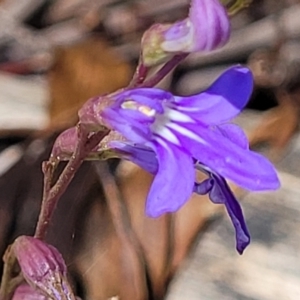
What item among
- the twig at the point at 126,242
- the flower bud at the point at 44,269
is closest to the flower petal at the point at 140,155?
the flower bud at the point at 44,269

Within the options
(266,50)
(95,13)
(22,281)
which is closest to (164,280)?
(22,281)

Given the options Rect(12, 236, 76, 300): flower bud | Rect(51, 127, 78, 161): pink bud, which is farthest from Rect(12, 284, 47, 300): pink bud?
Rect(51, 127, 78, 161): pink bud

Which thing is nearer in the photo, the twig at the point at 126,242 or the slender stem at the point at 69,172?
the slender stem at the point at 69,172

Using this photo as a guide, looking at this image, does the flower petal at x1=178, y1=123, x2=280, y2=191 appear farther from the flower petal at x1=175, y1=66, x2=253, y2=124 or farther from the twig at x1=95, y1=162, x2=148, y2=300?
the twig at x1=95, y1=162, x2=148, y2=300

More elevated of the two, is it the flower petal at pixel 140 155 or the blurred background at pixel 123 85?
the flower petal at pixel 140 155

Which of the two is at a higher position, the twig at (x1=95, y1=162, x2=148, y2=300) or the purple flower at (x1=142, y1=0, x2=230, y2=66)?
the purple flower at (x1=142, y1=0, x2=230, y2=66)

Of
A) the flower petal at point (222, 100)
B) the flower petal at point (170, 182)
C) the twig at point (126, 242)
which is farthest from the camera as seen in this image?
the twig at point (126, 242)

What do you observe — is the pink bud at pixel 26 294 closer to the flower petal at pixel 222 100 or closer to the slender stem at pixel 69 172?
the slender stem at pixel 69 172

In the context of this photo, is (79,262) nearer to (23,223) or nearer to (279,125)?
(23,223)
